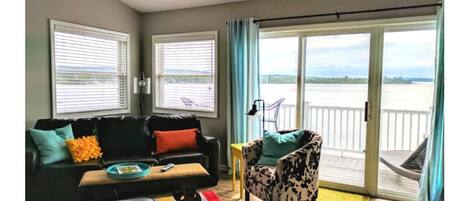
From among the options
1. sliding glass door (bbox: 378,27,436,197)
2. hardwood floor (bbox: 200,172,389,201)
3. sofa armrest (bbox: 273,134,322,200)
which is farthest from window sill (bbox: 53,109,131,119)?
sliding glass door (bbox: 378,27,436,197)

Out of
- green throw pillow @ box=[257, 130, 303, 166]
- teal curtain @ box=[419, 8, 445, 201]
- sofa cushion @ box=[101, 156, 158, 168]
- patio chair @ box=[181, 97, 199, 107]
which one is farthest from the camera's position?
patio chair @ box=[181, 97, 199, 107]

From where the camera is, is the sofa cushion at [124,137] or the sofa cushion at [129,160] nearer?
the sofa cushion at [129,160]

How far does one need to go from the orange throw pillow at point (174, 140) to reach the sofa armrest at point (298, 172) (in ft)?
4.85

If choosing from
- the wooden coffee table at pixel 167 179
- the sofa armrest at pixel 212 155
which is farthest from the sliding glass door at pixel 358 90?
the wooden coffee table at pixel 167 179

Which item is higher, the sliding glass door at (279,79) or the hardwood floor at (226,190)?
the sliding glass door at (279,79)

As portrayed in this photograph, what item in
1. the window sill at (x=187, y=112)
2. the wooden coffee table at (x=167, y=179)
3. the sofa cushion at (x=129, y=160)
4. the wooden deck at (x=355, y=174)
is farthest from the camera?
the window sill at (x=187, y=112)

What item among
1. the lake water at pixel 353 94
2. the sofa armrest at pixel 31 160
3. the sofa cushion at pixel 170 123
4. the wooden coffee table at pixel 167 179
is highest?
the lake water at pixel 353 94

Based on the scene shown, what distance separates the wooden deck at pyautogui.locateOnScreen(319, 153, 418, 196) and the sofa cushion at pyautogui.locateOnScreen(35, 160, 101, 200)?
2751 mm

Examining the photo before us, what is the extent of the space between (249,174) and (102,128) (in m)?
1.98

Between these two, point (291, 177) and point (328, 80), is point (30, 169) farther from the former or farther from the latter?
point (328, 80)

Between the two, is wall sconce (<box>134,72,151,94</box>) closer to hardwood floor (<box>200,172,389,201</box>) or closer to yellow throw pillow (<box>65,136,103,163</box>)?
yellow throw pillow (<box>65,136,103,163</box>)

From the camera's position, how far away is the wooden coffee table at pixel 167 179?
263 cm

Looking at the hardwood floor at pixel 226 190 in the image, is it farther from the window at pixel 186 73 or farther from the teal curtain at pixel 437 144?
the window at pixel 186 73

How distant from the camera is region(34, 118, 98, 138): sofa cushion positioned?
364 cm
